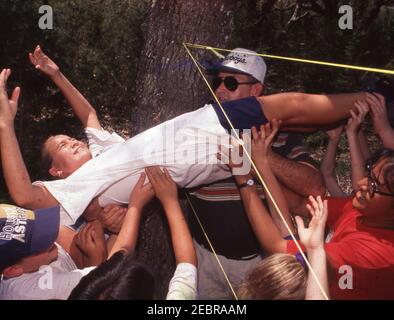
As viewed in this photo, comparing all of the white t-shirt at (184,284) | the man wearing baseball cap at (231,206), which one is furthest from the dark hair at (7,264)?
the man wearing baseball cap at (231,206)

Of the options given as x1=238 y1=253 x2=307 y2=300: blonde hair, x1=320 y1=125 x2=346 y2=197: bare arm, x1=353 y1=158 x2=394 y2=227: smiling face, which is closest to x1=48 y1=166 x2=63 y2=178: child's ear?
x1=238 y1=253 x2=307 y2=300: blonde hair

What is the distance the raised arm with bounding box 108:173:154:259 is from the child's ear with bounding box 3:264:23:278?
40cm

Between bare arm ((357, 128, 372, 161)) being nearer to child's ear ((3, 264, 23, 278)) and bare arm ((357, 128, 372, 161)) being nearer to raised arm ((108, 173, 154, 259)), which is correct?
raised arm ((108, 173, 154, 259))

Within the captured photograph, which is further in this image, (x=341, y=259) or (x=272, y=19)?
(x=272, y=19)

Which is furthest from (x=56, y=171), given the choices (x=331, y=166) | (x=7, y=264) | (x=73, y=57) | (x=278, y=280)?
(x=73, y=57)

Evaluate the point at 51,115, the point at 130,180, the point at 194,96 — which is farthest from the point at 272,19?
the point at 130,180

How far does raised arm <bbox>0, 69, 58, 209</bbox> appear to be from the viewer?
2252mm

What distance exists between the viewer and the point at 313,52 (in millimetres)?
10125

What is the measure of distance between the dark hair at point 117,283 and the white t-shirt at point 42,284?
0.49 ft

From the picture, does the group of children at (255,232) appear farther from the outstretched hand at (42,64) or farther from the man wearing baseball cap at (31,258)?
the outstretched hand at (42,64)

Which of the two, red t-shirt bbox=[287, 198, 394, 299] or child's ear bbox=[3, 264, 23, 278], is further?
child's ear bbox=[3, 264, 23, 278]

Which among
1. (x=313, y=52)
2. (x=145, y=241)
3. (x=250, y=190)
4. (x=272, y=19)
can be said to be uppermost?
(x=272, y=19)
